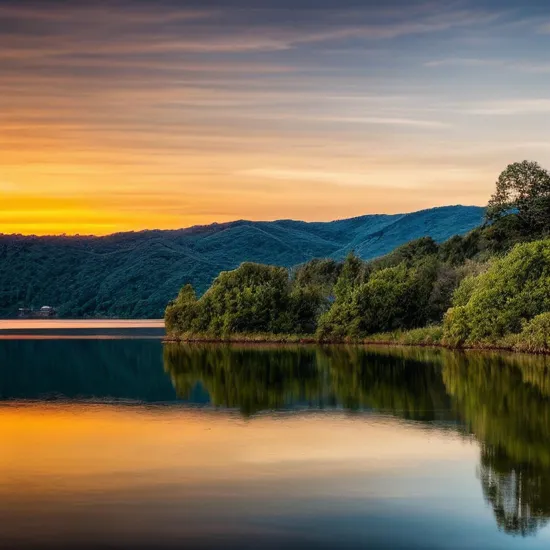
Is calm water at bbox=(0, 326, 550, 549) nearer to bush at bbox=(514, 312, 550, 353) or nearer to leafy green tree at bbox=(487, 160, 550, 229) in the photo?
bush at bbox=(514, 312, 550, 353)

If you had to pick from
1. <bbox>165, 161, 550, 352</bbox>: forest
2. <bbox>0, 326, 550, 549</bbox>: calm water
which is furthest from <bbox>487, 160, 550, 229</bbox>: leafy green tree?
<bbox>0, 326, 550, 549</bbox>: calm water

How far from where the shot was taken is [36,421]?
3384cm

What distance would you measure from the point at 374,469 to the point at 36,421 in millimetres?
14262

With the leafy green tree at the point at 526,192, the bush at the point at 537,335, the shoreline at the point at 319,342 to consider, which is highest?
the leafy green tree at the point at 526,192

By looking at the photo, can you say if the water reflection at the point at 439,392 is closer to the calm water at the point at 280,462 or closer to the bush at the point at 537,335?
the calm water at the point at 280,462

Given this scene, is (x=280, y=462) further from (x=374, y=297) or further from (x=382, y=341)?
(x=374, y=297)

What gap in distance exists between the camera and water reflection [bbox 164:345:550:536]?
72.1 feet

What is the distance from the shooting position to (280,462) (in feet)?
80.8

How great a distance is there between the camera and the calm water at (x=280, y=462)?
17656 millimetres

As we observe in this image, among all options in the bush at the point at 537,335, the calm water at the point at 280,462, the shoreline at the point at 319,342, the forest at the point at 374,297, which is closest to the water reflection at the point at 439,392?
the calm water at the point at 280,462

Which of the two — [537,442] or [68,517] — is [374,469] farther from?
[68,517]

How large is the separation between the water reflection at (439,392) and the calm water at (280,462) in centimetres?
10

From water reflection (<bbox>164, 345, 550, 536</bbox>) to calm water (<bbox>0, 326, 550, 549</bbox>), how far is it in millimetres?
100

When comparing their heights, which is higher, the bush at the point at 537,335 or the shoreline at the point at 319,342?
the bush at the point at 537,335
